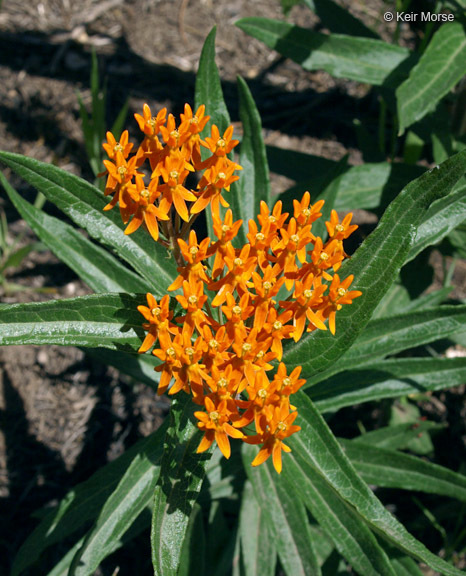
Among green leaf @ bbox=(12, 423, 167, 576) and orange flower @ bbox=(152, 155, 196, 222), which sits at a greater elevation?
orange flower @ bbox=(152, 155, 196, 222)

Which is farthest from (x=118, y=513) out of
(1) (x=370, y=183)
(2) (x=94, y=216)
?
(1) (x=370, y=183)

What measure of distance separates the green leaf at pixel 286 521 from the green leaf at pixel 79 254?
2.15ft

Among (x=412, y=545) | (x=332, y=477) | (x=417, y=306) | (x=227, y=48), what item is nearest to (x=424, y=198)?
(x=332, y=477)

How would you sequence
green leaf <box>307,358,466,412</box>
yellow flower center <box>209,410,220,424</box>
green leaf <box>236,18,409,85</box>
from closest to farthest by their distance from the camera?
yellow flower center <box>209,410,220,424</box>
green leaf <box>307,358,466,412</box>
green leaf <box>236,18,409,85</box>

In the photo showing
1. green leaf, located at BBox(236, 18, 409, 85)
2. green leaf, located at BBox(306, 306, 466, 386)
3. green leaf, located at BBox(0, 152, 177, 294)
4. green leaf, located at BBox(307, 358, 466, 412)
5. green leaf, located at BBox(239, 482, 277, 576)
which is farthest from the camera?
green leaf, located at BBox(236, 18, 409, 85)

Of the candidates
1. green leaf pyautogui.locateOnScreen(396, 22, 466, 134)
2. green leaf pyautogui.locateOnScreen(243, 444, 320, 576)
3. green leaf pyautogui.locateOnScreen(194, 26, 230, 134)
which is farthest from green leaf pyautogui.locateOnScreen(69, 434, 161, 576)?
green leaf pyautogui.locateOnScreen(396, 22, 466, 134)

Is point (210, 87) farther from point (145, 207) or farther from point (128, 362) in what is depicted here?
point (128, 362)

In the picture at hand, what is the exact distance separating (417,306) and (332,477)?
1.14 m

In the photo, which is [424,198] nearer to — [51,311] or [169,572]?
[51,311]

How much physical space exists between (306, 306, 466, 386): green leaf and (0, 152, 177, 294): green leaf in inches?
23.2

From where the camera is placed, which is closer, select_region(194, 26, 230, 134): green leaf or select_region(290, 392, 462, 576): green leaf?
select_region(290, 392, 462, 576): green leaf

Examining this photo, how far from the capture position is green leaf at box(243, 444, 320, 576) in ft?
5.60

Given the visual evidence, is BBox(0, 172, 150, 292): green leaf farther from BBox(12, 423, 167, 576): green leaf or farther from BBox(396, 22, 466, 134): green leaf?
BBox(396, 22, 466, 134): green leaf

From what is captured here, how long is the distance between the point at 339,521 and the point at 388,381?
50 cm
